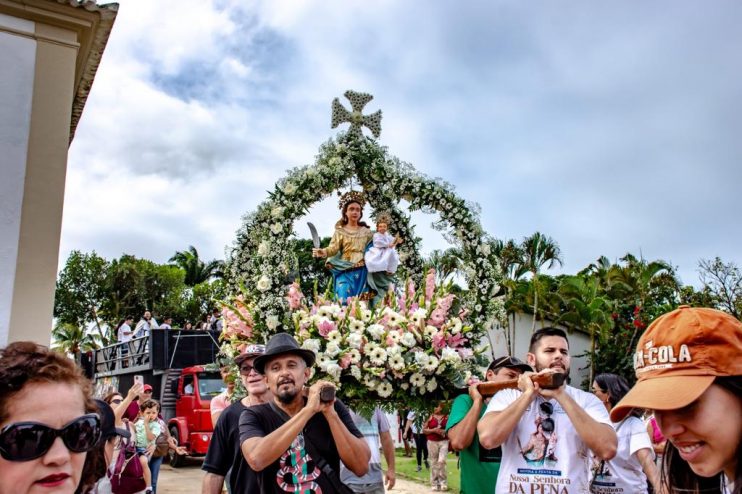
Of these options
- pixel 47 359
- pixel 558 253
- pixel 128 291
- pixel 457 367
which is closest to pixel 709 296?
pixel 558 253

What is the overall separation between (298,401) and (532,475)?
132cm

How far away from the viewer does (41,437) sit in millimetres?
1654

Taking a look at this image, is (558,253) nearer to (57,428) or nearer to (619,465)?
(619,465)

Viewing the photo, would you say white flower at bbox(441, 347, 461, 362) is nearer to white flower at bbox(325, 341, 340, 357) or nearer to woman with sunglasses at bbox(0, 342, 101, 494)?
white flower at bbox(325, 341, 340, 357)

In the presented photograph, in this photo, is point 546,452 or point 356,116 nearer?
point 546,452

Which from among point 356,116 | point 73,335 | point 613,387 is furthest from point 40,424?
point 73,335

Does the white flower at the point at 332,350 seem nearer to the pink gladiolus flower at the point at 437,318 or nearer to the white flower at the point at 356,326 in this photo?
the white flower at the point at 356,326

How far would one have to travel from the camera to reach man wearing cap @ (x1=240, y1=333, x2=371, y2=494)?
3.08m

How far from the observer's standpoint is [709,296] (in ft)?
61.7

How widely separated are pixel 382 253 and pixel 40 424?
16.1 feet

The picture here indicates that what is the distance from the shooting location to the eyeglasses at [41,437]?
1.61 meters

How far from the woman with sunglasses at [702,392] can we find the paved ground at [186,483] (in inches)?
406

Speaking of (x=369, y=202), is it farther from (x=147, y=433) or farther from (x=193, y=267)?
(x=193, y=267)

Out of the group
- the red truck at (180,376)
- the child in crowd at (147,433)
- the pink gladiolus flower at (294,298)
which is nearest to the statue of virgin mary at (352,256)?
the pink gladiolus flower at (294,298)
